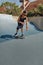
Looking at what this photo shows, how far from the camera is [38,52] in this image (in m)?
4.91

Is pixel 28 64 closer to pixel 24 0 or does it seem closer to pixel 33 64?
pixel 33 64

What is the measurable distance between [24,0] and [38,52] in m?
3.22

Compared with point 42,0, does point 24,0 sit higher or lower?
higher

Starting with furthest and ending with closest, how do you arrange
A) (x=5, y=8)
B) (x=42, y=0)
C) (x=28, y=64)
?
(x=42, y=0) < (x=5, y=8) < (x=28, y=64)

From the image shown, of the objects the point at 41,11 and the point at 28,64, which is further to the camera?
the point at 41,11

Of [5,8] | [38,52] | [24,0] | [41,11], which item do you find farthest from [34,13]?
[38,52]

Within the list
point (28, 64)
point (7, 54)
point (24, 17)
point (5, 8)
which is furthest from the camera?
point (5, 8)

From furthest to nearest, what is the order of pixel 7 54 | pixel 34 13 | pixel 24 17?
pixel 34 13
pixel 24 17
pixel 7 54

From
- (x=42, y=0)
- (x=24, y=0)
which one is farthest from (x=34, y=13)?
(x=24, y=0)

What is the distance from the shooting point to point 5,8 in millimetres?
32688

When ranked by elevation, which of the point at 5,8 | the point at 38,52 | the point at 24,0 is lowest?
the point at 5,8

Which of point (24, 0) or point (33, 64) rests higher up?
point (24, 0)

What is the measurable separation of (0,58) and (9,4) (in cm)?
2932

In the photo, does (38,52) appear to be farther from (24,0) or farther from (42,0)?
(42,0)
